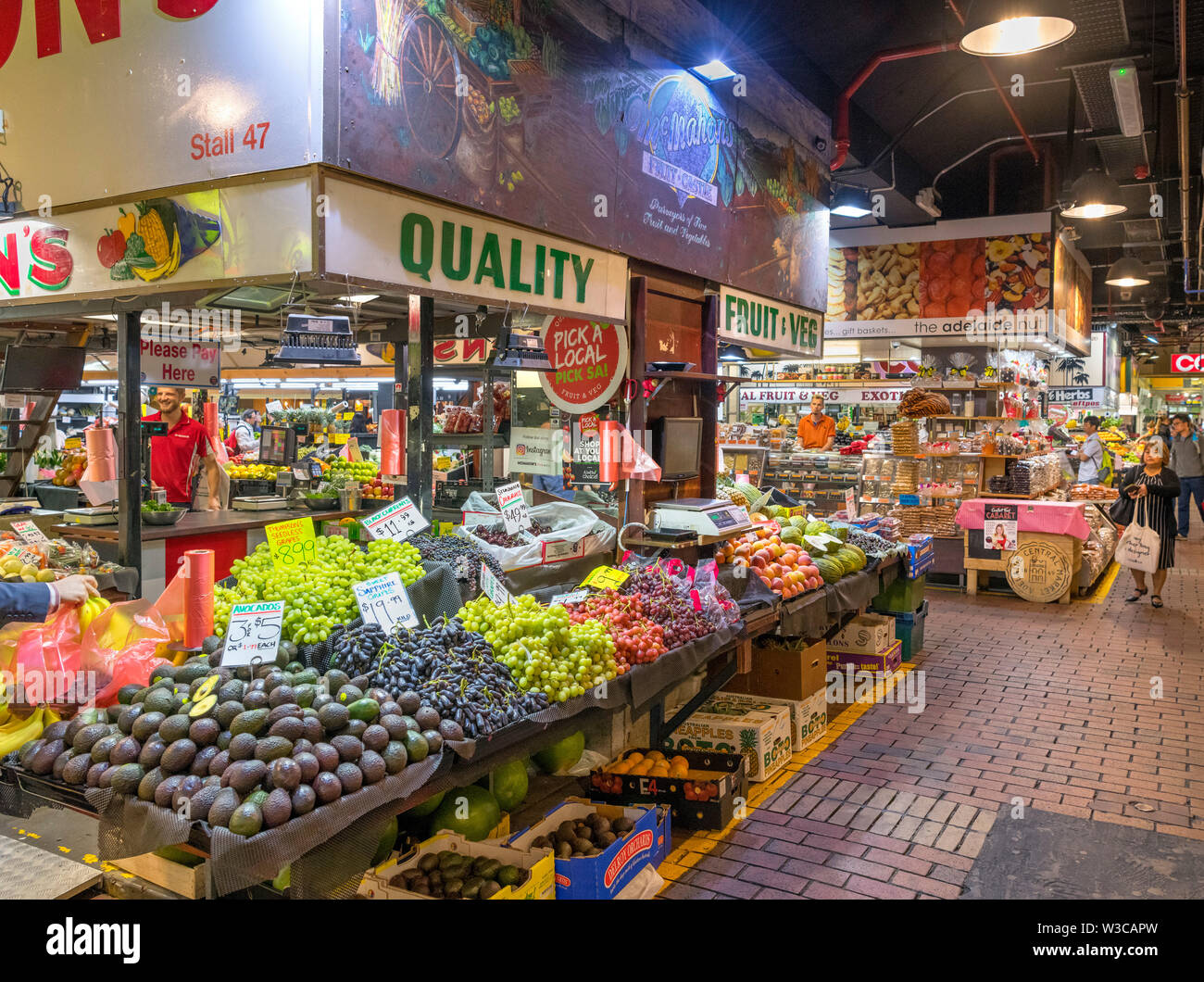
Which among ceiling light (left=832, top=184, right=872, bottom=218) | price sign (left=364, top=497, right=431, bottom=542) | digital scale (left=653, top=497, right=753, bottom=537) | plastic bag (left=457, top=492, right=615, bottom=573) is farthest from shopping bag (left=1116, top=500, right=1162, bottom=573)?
price sign (left=364, top=497, right=431, bottom=542)

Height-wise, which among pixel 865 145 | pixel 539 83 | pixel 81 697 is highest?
pixel 865 145

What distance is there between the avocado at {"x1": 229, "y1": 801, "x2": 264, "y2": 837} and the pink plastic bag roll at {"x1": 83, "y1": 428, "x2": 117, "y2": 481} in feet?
14.9

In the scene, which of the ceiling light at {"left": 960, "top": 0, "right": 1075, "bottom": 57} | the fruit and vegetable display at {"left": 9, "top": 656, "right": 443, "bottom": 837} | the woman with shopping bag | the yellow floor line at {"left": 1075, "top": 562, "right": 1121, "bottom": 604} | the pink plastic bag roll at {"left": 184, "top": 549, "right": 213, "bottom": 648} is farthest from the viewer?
the yellow floor line at {"left": 1075, "top": 562, "right": 1121, "bottom": 604}

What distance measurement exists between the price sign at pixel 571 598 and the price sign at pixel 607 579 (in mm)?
94

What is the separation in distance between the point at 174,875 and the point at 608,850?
1415 mm

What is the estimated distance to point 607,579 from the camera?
441 centimetres

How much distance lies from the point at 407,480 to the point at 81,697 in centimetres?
237

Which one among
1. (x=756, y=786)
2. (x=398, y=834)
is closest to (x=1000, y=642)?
(x=756, y=786)

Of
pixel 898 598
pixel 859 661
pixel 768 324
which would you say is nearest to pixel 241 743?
pixel 859 661

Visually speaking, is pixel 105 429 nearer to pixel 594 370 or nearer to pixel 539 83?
pixel 594 370

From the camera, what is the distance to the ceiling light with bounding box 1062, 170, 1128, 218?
8.21 metres

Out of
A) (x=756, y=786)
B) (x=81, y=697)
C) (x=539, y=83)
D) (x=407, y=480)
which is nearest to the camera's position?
(x=81, y=697)

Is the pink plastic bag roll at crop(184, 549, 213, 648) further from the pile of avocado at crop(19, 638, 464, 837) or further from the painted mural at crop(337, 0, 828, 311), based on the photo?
the painted mural at crop(337, 0, 828, 311)
